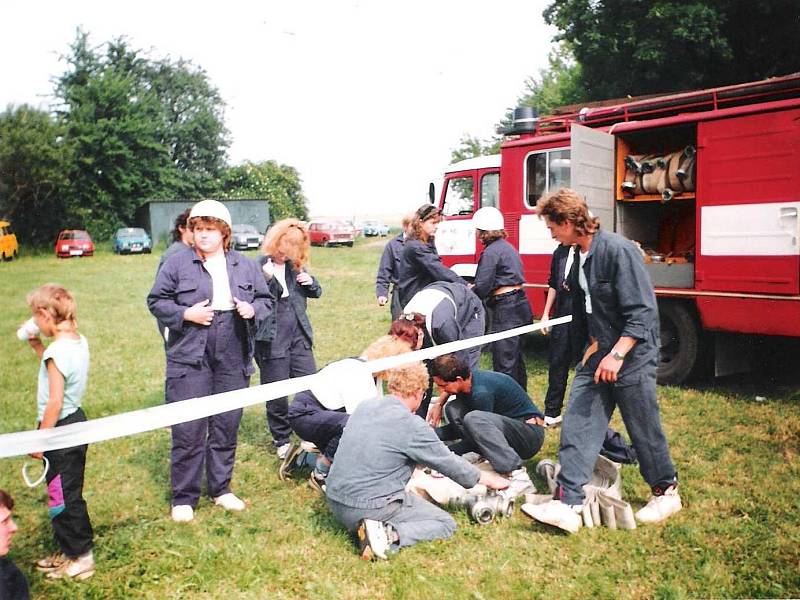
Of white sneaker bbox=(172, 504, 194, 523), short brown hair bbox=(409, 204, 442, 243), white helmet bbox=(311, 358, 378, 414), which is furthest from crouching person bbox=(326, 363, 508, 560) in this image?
short brown hair bbox=(409, 204, 442, 243)

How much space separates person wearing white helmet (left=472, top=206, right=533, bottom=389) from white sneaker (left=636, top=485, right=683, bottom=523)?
2.25 m

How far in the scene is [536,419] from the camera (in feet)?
15.3

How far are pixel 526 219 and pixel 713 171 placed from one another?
2.22 metres

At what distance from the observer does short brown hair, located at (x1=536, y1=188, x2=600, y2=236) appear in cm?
359

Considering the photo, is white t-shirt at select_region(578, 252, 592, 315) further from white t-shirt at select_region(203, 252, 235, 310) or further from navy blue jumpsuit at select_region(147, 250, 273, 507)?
white t-shirt at select_region(203, 252, 235, 310)

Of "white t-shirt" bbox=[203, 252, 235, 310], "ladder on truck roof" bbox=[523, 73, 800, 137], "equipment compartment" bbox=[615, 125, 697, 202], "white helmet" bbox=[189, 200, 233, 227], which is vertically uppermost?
"ladder on truck roof" bbox=[523, 73, 800, 137]

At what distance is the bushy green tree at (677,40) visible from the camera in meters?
18.2

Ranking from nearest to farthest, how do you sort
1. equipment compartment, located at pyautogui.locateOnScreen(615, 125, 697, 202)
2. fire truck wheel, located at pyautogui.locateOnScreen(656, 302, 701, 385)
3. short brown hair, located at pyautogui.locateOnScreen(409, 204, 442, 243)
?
short brown hair, located at pyautogui.locateOnScreen(409, 204, 442, 243), fire truck wheel, located at pyautogui.locateOnScreen(656, 302, 701, 385), equipment compartment, located at pyautogui.locateOnScreen(615, 125, 697, 202)

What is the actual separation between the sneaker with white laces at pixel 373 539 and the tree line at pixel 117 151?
15802 millimetres

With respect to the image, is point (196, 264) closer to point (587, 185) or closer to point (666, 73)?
point (587, 185)

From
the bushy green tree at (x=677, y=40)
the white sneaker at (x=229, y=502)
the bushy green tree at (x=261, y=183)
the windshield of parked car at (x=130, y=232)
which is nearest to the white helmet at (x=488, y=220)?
the white sneaker at (x=229, y=502)

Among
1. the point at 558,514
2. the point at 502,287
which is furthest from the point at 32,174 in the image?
the point at 558,514

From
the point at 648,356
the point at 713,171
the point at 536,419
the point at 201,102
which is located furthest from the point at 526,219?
the point at 201,102

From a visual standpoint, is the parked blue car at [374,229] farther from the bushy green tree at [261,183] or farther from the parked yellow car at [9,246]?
the parked yellow car at [9,246]
